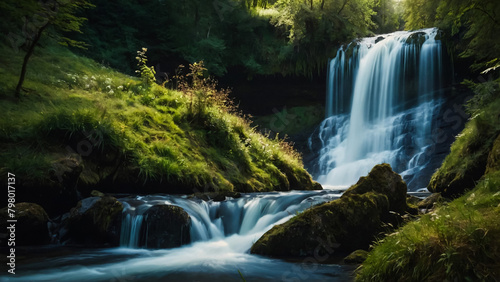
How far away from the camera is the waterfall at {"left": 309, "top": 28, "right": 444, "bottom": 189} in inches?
588

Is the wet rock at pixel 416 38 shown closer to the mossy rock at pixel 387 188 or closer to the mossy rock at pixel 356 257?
the mossy rock at pixel 387 188

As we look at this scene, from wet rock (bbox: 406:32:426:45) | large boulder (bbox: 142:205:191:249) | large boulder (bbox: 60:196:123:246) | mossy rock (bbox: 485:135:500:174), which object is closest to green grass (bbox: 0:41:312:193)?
large boulder (bbox: 60:196:123:246)

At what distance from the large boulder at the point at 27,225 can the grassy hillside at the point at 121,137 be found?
58 centimetres

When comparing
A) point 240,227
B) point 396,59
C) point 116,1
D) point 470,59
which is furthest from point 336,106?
point 240,227

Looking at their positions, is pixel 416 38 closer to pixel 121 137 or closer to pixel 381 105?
pixel 381 105

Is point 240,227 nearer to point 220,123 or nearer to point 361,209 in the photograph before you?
point 361,209

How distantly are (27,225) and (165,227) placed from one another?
1.91 meters

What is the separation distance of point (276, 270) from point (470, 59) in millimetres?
14709

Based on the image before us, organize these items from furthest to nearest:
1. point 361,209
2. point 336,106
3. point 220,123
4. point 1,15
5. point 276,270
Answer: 1. point 336,106
2. point 220,123
3. point 1,15
4. point 361,209
5. point 276,270

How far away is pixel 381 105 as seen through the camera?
54.8 ft

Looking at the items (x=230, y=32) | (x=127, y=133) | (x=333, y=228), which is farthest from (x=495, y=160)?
(x=230, y=32)

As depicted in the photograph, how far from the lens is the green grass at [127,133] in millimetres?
6520

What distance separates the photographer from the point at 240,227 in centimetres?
625

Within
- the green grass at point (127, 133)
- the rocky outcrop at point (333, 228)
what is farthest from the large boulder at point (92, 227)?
the rocky outcrop at point (333, 228)
